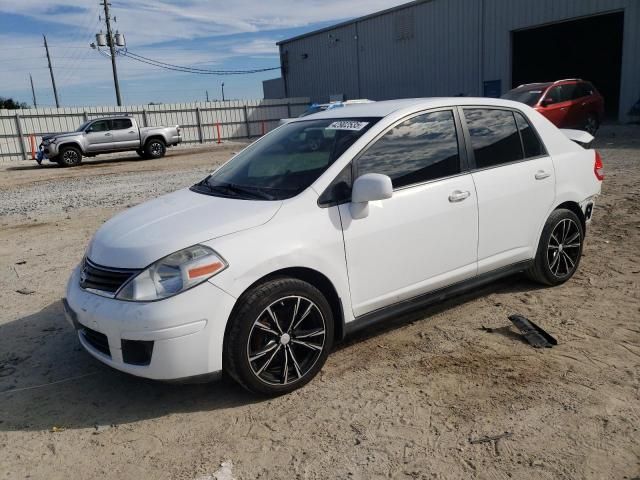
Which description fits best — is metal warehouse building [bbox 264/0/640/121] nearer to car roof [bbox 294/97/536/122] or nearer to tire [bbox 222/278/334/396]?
car roof [bbox 294/97/536/122]

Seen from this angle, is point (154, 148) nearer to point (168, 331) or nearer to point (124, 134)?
point (124, 134)

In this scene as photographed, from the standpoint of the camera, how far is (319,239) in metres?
3.32

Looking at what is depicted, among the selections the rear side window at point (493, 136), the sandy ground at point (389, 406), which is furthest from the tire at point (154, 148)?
the rear side window at point (493, 136)

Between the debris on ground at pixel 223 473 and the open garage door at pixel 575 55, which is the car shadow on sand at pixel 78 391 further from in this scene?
the open garage door at pixel 575 55

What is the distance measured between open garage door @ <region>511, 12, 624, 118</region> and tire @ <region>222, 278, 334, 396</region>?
85.2ft

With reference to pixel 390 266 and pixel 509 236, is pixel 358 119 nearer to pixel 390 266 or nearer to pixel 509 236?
pixel 390 266

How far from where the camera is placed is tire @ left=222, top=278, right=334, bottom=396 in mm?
3090

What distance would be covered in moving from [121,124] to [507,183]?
20.0m

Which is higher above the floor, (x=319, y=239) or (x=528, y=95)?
(x=528, y=95)

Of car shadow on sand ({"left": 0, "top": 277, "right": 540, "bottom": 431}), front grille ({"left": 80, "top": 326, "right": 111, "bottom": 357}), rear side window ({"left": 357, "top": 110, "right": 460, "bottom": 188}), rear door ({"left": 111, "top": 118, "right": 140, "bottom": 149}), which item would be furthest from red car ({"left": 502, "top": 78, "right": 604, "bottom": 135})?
front grille ({"left": 80, "top": 326, "right": 111, "bottom": 357})

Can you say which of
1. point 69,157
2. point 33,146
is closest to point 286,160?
point 69,157

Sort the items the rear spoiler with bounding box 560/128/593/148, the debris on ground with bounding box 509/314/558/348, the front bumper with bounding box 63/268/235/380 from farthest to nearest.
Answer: the rear spoiler with bounding box 560/128/593/148 → the debris on ground with bounding box 509/314/558/348 → the front bumper with bounding box 63/268/235/380

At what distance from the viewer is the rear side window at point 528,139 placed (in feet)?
14.8

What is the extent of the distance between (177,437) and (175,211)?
146cm
